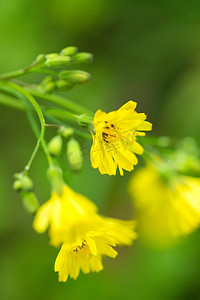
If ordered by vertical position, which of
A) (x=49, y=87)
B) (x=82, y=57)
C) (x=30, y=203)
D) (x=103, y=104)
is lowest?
(x=30, y=203)

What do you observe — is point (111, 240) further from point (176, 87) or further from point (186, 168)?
point (176, 87)

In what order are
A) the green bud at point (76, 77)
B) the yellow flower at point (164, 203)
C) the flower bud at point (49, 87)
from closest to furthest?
the green bud at point (76, 77), the flower bud at point (49, 87), the yellow flower at point (164, 203)

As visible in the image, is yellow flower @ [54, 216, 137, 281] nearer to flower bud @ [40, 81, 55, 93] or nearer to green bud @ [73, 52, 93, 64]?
flower bud @ [40, 81, 55, 93]

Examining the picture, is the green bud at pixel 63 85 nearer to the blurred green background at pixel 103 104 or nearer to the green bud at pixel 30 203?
the green bud at pixel 30 203

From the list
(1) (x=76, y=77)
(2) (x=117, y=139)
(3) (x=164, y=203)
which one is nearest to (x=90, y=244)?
(2) (x=117, y=139)

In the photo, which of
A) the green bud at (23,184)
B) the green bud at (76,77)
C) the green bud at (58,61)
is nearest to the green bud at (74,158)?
the green bud at (23,184)

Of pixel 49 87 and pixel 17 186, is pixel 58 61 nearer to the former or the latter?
pixel 49 87
